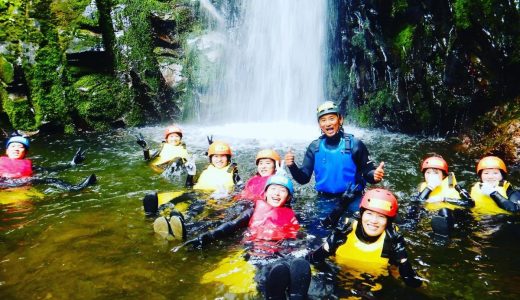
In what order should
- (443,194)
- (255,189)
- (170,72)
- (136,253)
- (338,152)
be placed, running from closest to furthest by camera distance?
1. (136,253)
2. (338,152)
3. (443,194)
4. (255,189)
5. (170,72)

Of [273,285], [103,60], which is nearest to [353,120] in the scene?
[103,60]

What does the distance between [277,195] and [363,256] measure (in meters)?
1.45

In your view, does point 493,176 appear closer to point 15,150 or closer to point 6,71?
point 15,150

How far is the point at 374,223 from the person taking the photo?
405 centimetres

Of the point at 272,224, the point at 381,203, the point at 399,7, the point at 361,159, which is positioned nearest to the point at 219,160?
the point at 272,224

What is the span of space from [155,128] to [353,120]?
8963mm

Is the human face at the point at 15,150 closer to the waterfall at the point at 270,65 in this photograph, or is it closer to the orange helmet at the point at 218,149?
the orange helmet at the point at 218,149

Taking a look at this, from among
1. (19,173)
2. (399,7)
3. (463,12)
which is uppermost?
(399,7)

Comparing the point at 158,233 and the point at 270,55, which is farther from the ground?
the point at 270,55

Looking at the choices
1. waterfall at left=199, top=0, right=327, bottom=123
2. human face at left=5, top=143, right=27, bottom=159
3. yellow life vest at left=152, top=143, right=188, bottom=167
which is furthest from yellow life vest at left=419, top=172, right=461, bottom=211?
waterfall at left=199, top=0, right=327, bottom=123

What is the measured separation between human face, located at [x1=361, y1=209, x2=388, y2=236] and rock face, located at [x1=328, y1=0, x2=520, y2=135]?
401 inches

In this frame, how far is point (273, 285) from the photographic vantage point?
3330mm

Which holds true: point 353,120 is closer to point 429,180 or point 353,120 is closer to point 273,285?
point 429,180

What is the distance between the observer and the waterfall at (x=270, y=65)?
1820 centimetres
